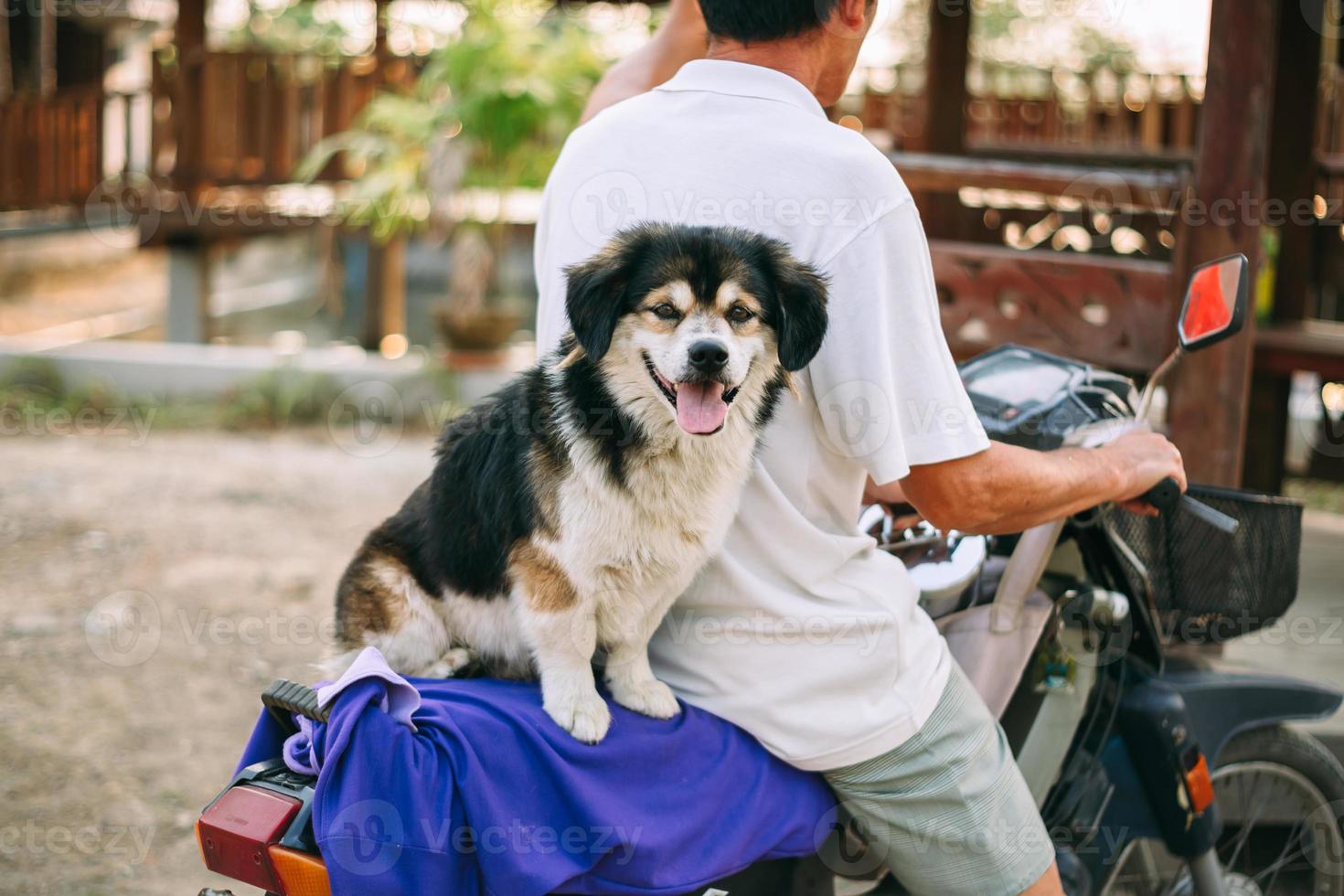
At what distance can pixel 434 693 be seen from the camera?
200cm

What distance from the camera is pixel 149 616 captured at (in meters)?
5.57

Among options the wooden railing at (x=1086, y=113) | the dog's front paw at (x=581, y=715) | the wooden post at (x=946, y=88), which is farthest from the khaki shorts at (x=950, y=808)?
the wooden railing at (x=1086, y=113)

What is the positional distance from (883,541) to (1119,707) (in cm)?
59

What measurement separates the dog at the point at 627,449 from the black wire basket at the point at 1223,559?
3.41ft

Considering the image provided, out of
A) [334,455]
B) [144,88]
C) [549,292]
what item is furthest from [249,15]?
[549,292]

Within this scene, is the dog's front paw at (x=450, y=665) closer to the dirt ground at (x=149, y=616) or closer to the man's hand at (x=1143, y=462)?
the man's hand at (x=1143, y=462)

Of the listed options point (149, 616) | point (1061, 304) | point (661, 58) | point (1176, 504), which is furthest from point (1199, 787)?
point (149, 616)

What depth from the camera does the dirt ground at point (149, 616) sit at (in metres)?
3.95

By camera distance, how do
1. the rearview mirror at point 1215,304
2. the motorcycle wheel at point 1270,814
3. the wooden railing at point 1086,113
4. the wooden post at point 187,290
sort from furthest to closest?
the wooden post at point 187,290 → the wooden railing at point 1086,113 → the motorcycle wheel at point 1270,814 → the rearview mirror at point 1215,304

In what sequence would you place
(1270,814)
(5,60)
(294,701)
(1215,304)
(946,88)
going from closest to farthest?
(294,701)
(1215,304)
(1270,814)
(946,88)
(5,60)

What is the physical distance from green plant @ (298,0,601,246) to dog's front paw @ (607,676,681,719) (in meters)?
6.99

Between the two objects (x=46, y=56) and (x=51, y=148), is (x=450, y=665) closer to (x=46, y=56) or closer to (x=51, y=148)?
(x=51, y=148)

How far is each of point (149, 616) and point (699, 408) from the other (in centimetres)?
442

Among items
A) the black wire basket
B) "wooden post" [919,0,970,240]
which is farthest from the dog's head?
"wooden post" [919,0,970,240]
